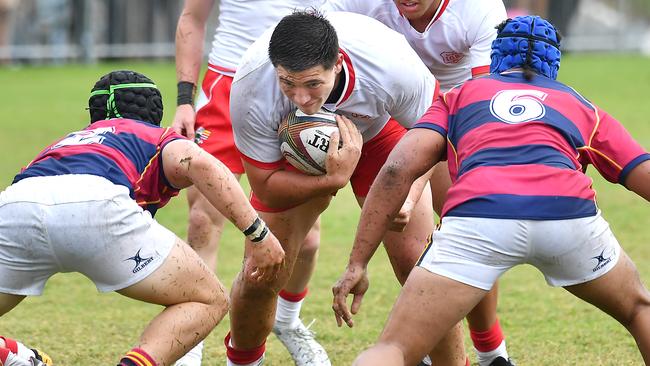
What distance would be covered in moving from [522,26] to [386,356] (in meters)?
1.45

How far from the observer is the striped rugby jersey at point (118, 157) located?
14.8 feet

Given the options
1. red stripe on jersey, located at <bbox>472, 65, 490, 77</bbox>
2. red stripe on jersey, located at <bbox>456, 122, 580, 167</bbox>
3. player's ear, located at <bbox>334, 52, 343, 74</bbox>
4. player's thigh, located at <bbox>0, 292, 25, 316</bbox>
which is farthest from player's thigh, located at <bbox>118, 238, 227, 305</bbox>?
red stripe on jersey, located at <bbox>472, 65, 490, 77</bbox>

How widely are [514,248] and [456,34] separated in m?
1.83

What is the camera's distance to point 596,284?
13.9ft

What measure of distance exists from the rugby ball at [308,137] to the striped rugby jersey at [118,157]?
54 cm

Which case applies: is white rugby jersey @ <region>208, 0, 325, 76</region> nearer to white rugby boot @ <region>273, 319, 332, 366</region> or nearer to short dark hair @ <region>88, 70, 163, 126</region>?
white rugby boot @ <region>273, 319, 332, 366</region>

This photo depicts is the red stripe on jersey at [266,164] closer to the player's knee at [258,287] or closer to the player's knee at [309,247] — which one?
the player's knee at [258,287]

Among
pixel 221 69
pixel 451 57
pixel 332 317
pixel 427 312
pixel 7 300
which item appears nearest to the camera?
pixel 427 312

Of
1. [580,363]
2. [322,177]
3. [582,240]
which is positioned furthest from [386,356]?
[580,363]

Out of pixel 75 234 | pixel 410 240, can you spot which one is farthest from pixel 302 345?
pixel 75 234

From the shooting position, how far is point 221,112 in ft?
21.2

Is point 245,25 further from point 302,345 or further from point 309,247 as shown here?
point 302,345

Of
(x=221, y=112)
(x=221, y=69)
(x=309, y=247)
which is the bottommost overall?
(x=309, y=247)

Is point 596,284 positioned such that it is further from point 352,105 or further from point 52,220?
point 52,220
